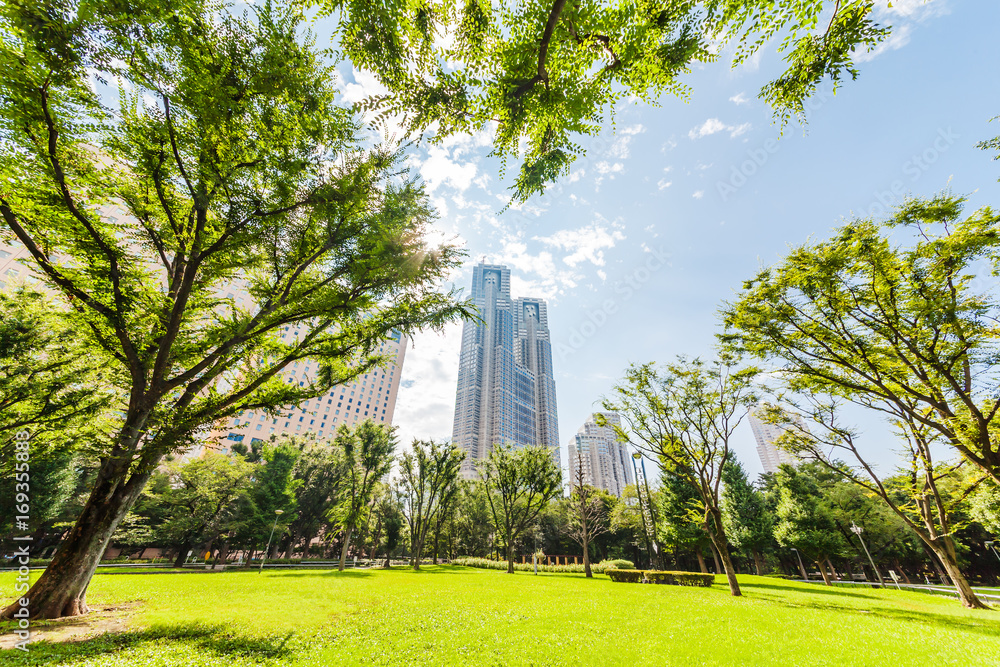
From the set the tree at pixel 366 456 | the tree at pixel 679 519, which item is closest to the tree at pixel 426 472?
the tree at pixel 366 456

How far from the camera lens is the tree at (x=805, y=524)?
26.3 metres

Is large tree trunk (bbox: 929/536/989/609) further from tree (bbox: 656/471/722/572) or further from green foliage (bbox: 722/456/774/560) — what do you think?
green foliage (bbox: 722/456/774/560)

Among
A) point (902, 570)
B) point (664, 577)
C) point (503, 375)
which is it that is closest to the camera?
point (664, 577)

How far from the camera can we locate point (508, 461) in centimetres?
2988

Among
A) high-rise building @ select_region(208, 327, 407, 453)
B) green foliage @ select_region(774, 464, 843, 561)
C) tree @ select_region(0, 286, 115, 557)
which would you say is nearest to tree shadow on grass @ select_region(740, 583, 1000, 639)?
green foliage @ select_region(774, 464, 843, 561)

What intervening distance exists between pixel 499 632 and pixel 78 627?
820 centimetres

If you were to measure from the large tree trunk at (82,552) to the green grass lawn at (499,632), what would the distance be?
4.36 feet

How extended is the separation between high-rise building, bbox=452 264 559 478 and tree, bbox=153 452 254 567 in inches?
2883

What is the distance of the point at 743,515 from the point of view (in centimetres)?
3241

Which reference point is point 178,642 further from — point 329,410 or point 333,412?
point 333,412

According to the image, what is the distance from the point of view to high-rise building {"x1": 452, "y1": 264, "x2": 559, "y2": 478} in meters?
106

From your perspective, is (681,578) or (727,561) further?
(681,578)

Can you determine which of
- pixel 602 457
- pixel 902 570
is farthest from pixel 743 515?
pixel 602 457

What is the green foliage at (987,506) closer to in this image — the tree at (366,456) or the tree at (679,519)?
the tree at (679,519)
